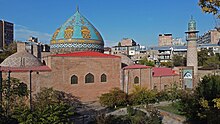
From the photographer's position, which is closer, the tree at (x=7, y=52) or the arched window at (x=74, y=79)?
the arched window at (x=74, y=79)

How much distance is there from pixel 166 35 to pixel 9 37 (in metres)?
54.2

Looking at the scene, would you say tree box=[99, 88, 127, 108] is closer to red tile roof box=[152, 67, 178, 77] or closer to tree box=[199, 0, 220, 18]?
red tile roof box=[152, 67, 178, 77]

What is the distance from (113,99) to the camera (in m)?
16.7

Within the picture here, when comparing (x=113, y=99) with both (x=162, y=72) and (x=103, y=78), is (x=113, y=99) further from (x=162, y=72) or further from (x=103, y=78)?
(x=162, y=72)

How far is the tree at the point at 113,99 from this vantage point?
16.6 m

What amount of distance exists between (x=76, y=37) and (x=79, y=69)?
435 centimetres

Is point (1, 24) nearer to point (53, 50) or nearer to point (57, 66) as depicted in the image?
point (53, 50)

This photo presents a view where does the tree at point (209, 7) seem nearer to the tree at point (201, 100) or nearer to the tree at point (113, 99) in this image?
the tree at point (201, 100)

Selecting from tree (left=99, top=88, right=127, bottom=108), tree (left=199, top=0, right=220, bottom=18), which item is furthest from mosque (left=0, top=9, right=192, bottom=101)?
tree (left=199, top=0, right=220, bottom=18)

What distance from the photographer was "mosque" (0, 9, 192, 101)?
1628 centimetres

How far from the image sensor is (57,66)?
16766 mm

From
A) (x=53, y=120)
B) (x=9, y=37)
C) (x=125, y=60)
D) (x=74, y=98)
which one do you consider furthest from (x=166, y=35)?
(x=53, y=120)

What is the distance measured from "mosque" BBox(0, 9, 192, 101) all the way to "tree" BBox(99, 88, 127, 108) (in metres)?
1.66

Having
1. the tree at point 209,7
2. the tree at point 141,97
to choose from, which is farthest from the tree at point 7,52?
the tree at point 209,7
